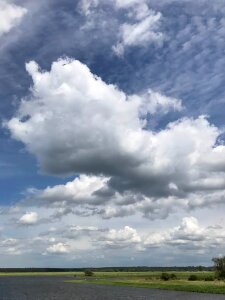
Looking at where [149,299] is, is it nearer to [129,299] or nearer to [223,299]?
[129,299]

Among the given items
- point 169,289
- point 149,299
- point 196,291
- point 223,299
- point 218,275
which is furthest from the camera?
point 218,275

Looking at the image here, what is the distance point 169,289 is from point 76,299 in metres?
37.3

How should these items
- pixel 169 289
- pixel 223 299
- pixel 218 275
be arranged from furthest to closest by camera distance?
pixel 218 275
pixel 169 289
pixel 223 299

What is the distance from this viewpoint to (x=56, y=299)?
89.2 meters

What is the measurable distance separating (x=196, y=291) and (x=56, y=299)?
36.8 m

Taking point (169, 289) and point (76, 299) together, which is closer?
point (76, 299)

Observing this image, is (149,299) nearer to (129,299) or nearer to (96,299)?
(129,299)

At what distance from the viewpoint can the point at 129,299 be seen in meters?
87.9

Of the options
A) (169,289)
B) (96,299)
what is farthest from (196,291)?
(96,299)

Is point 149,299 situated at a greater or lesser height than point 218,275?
lesser

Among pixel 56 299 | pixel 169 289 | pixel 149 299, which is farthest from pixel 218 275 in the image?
pixel 56 299

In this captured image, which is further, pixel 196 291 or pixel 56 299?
pixel 196 291

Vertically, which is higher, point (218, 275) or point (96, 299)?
point (218, 275)

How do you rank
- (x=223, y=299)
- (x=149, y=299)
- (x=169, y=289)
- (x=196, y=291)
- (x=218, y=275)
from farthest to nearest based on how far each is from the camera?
(x=218, y=275) → (x=169, y=289) → (x=196, y=291) → (x=149, y=299) → (x=223, y=299)
